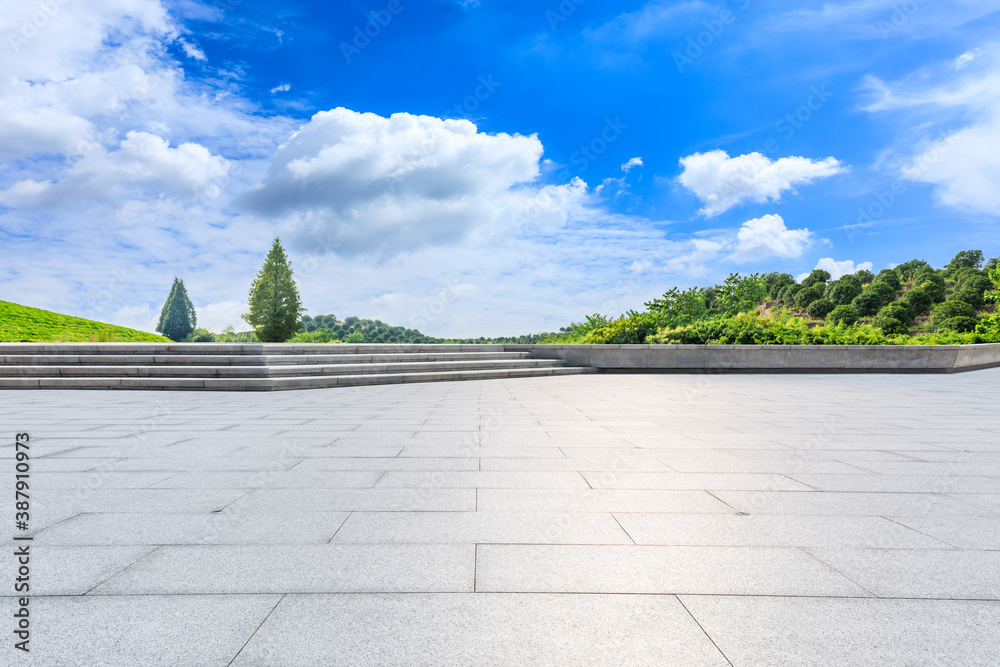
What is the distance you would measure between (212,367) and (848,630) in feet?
41.7

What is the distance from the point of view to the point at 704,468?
4.57 m

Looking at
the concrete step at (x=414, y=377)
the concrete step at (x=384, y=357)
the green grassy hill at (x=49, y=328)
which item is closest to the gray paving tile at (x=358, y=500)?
the concrete step at (x=414, y=377)

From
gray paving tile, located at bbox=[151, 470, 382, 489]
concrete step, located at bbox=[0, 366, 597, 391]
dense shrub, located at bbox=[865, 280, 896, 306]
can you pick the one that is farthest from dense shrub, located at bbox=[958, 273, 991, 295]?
gray paving tile, located at bbox=[151, 470, 382, 489]

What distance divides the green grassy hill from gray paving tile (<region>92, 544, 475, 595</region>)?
29.4m

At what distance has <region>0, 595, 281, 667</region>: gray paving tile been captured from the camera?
1.86 m

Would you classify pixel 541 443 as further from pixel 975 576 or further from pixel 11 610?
pixel 11 610

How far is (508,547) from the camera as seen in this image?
2.83 meters

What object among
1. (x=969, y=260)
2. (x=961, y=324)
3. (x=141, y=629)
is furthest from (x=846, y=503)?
(x=969, y=260)

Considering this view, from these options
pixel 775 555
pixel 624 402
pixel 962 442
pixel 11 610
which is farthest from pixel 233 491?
pixel 962 442

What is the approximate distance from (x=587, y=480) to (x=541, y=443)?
1.53 metres

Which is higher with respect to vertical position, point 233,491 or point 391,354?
point 391,354

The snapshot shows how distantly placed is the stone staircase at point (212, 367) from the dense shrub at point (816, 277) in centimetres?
10246

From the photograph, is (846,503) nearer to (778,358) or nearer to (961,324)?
(778,358)

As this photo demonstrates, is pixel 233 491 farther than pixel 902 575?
Yes
